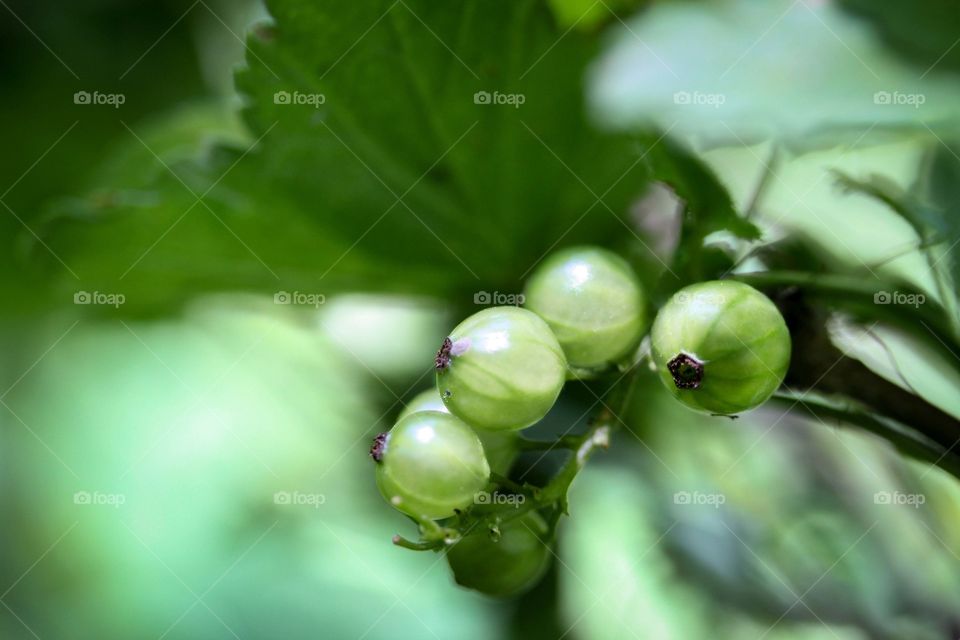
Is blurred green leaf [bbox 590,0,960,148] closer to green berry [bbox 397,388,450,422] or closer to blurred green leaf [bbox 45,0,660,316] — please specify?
blurred green leaf [bbox 45,0,660,316]

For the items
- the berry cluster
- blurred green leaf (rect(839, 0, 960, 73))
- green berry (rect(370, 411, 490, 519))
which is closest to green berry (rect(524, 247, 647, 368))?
the berry cluster

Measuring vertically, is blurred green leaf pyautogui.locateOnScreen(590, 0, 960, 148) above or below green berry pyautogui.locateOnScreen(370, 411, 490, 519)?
above

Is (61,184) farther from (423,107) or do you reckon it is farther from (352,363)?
(423,107)

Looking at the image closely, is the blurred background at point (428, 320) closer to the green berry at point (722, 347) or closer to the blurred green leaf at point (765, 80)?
the blurred green leaf at point (765, 80)

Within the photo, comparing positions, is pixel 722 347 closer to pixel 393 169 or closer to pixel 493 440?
pixel 493 440

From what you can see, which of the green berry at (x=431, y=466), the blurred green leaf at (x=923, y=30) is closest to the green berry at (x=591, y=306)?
the green berry at (x=431, y=466)
